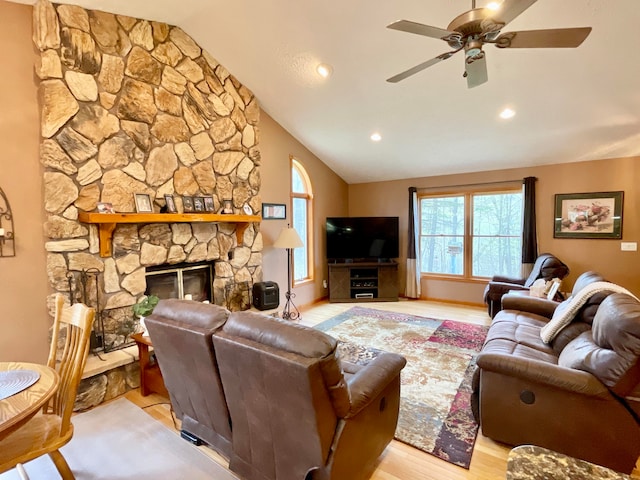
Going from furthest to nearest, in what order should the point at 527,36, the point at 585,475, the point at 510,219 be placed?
the point at 510,219 < the point at 527,36 < the point at 585,475

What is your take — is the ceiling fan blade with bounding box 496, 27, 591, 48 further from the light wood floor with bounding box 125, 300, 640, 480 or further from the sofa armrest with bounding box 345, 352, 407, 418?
the light wood floor with bounding box 125, 300, 640, 480

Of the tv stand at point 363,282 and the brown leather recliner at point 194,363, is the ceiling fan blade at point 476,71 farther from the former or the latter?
the tv stand at point 363,282

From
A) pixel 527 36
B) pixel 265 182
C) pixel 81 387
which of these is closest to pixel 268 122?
pixel 265 182

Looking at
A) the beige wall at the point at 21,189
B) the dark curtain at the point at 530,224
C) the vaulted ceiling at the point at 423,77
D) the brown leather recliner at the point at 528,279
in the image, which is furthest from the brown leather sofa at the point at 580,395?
the beige wall at the point at 21,189

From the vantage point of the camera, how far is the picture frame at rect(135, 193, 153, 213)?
128 inches

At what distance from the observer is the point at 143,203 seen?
331cm

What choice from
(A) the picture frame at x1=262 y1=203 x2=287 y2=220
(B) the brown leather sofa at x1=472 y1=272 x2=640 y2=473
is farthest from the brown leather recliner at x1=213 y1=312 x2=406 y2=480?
(A) the picture frame at x1=262 y1=203 x2=287 y2=220

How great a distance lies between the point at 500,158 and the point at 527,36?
3.40m

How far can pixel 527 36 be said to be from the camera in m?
2.04

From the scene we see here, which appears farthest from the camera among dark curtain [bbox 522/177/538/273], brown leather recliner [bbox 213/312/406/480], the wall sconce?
dark curtain [bbox 522/177/538/273]

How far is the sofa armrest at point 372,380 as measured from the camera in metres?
1.60

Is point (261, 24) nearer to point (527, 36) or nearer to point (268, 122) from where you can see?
point (268, 122)

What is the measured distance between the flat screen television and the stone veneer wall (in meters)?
2.23

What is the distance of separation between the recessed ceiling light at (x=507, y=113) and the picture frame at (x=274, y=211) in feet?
10.5
